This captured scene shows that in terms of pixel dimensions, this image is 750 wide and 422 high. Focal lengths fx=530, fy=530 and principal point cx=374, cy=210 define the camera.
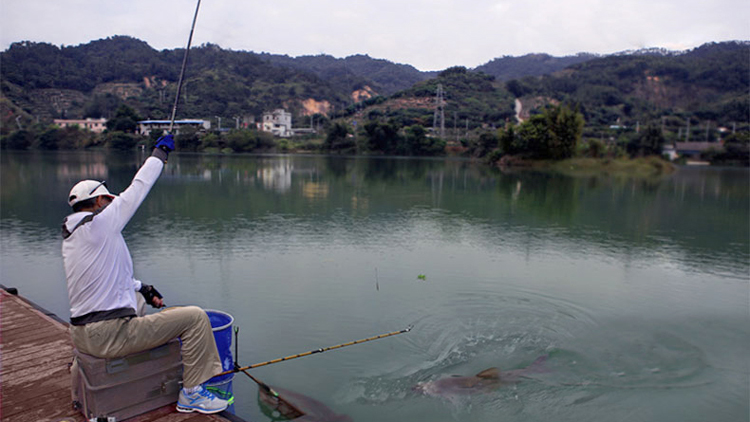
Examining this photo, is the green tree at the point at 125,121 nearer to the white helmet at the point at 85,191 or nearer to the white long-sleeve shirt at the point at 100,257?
the white helmet at the point at 85,191

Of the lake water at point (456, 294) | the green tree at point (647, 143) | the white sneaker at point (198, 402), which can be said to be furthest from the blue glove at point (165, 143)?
the green tree at point (647, 143)

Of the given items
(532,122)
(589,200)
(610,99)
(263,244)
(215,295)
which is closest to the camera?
(215,295)

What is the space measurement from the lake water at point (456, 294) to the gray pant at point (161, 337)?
1.33 meters

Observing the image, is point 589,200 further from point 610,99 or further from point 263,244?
point 610,99

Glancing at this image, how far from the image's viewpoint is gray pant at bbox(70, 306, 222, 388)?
9.65 feet

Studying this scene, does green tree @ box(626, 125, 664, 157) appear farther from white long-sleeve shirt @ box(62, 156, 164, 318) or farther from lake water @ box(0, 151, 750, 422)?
white long-sleeve shirt @ box(62, 156, 164, 318)

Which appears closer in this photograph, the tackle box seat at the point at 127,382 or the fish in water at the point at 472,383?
the tackle box seat at the point at 127,382

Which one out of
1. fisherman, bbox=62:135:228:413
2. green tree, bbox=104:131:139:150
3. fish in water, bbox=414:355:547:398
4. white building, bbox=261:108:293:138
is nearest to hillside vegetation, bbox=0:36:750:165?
green tree, bbox=104:131:139:150

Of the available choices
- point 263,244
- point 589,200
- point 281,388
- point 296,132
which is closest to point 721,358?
point 281,388

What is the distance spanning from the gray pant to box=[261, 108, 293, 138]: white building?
245 ft

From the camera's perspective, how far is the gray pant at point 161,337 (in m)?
2.94

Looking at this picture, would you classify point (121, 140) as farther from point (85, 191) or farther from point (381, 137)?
point (85, 191)

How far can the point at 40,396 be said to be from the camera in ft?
11.5

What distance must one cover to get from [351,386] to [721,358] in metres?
4.16
